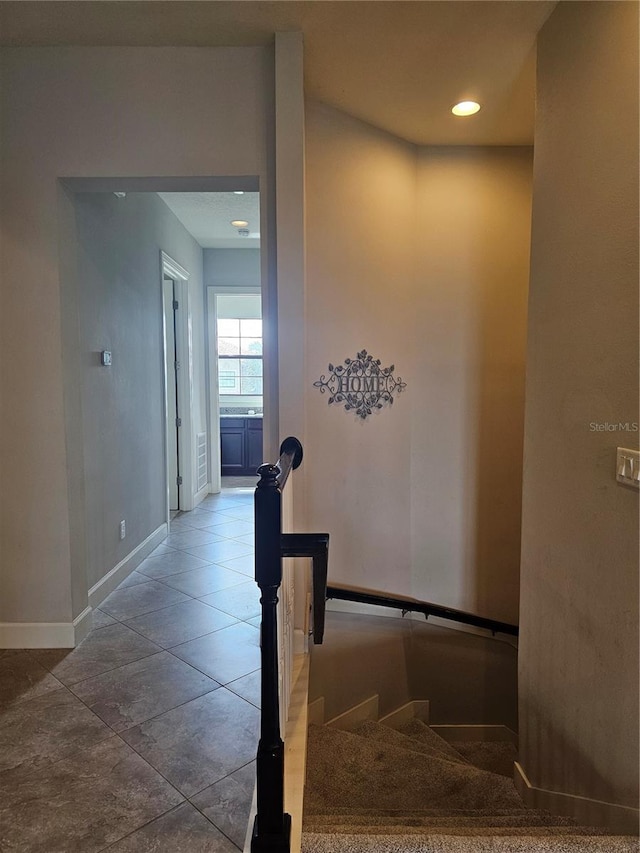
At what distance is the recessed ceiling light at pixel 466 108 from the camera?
2.81m

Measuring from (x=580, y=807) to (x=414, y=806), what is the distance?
624 millimetres

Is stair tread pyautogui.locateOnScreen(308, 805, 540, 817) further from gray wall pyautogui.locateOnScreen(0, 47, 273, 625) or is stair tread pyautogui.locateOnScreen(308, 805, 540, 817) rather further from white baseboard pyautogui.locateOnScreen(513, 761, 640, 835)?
gray wall pyautogui.locateOnScreen(0, 47, 273, 625)

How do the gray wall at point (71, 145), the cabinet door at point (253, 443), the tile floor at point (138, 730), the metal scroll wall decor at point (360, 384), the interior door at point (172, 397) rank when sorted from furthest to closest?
the cabinet door at point (253, 443) → the interior door at point (172, 397) → the metal scroll wall decor at point (360, 384) → the gray wall at point (71, 145) → the tile floor at point (138, 730)

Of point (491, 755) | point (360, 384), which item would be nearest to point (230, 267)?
point (360, 384)

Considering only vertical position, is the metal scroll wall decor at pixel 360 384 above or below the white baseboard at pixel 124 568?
above

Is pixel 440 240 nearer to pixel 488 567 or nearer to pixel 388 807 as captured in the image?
pixel 488 567

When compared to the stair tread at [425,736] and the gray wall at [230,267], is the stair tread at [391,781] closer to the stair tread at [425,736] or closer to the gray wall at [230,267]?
the stair tread at [425,736]

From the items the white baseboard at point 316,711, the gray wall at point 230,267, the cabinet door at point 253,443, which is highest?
the gray wall at point 230,267

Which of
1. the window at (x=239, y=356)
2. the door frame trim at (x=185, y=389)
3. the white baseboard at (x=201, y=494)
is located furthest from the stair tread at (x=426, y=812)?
the window at (x=239, y=356)

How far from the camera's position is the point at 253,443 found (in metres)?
7.56

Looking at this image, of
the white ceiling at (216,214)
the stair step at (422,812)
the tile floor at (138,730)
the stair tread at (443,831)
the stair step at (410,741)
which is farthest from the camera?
the white ceiling at (216,214)

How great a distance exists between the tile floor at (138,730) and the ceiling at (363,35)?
287cm

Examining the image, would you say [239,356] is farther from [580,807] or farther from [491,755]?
[580,807]

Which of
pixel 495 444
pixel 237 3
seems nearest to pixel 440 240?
pixel 495 444
